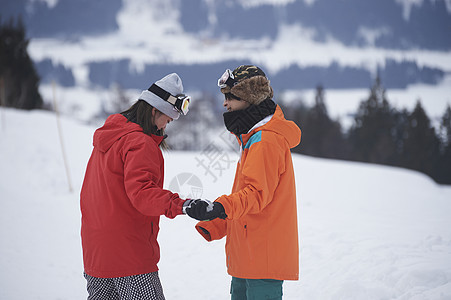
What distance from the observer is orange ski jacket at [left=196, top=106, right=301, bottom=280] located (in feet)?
6.02

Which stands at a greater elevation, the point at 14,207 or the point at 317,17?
the point at 317,17

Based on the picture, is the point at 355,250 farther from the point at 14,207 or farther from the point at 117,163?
the point at 14,207

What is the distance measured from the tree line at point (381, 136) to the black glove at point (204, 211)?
30631 mm

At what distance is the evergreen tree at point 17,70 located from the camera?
26.4 m

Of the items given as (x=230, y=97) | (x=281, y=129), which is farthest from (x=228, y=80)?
(x=281, y=129)

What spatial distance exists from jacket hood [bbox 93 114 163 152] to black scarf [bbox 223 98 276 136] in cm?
50

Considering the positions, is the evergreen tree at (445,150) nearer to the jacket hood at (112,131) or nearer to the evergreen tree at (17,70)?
the jacket hood at (112,131)

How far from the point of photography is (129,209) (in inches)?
73.2

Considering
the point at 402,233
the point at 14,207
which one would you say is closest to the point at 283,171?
the point at 402,233

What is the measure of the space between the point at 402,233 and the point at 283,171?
4.17m

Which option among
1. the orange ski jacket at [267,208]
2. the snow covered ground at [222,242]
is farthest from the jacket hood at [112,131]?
the snow covered ground at [222,242]

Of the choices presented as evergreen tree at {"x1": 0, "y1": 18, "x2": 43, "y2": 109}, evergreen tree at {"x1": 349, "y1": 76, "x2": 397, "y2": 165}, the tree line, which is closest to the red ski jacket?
evergreen tree at {"x1": 0, "y1": 18, "x2": 43, "y2": 109}

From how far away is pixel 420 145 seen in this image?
30.1 m

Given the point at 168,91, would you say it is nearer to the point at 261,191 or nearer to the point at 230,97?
the point at 230,97
